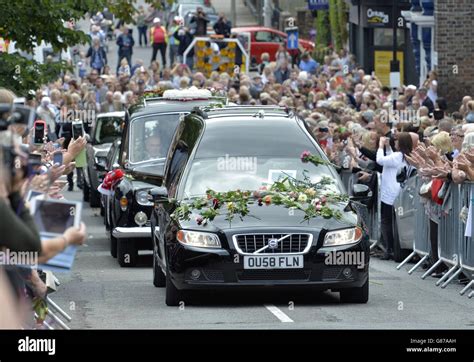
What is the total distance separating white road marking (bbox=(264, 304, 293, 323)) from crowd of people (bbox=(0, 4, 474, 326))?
2407mm

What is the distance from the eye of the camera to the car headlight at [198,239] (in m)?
15.2

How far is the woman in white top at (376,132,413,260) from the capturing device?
71.5ft

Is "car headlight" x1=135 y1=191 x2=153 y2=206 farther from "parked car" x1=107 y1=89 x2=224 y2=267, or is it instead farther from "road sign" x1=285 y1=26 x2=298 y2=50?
"road sign" x1=285 y1=26 x2=298 y2=50

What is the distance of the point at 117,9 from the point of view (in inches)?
1082

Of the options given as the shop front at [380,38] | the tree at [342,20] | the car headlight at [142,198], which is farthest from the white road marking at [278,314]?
the tree at [342,20]

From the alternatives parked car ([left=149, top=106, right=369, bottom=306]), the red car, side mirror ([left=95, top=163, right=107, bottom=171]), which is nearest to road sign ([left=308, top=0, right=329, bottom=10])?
the red car

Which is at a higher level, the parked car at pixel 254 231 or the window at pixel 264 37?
the parked car at pixel 254 231

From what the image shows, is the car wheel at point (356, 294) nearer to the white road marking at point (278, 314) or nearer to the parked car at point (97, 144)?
the white road marking at point (278, 314)

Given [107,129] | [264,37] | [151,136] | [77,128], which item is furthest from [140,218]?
[264,37]

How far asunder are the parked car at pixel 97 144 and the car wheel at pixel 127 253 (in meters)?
8.66

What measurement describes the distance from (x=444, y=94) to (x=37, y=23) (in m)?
19.2

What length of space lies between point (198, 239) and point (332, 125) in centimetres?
1289

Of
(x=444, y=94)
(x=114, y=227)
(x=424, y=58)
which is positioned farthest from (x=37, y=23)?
(x=424, y=58)
